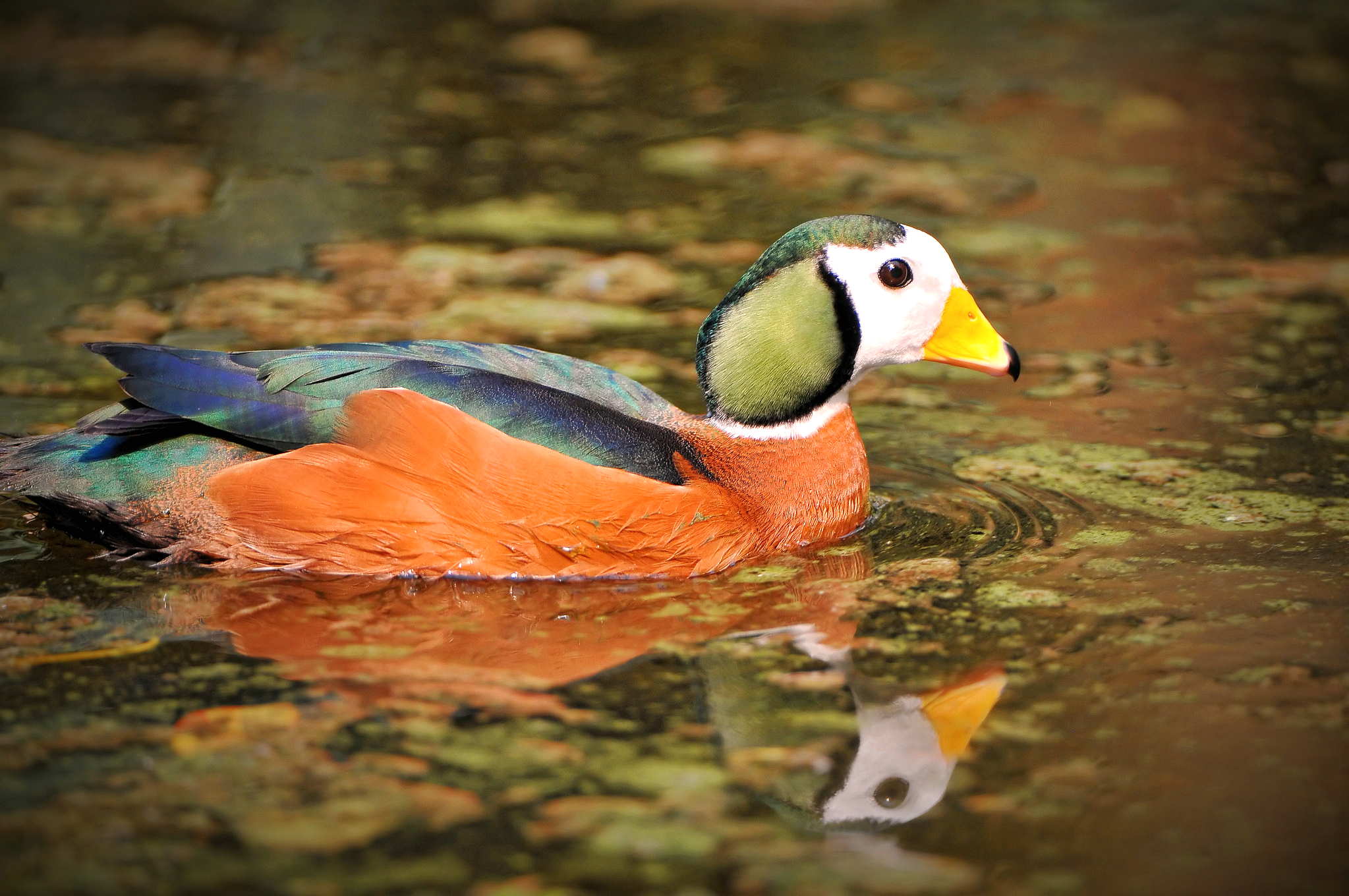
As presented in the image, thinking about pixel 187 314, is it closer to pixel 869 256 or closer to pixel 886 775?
pixel 869 256

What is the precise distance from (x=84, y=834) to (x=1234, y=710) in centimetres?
295

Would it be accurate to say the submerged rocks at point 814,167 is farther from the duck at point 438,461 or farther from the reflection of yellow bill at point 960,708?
the reflection of yellow bill at point 960,708

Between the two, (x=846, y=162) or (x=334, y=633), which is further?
(x=846, y=162)

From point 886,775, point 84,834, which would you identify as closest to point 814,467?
point 886,775

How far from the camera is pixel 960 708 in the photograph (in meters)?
4.00

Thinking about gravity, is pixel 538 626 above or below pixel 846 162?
below

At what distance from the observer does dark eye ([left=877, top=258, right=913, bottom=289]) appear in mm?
4977

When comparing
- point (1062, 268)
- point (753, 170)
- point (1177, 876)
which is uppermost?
point (753, 170)

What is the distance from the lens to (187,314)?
649cm

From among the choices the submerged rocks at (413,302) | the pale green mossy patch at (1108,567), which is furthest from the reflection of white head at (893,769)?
the submerged rocks at (413,302)

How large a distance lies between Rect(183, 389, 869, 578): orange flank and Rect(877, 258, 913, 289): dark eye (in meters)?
0.95

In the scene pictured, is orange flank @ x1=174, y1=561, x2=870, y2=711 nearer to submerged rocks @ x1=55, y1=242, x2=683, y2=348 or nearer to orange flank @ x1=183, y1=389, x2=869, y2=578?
orange flank @ x1=183, y1=389, x2=869, y2=578

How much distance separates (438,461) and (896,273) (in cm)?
171

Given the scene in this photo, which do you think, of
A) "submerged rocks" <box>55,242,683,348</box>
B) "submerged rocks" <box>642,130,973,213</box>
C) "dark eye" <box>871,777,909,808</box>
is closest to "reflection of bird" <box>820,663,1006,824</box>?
"dark eye" <box>871,777,909,808</box>
